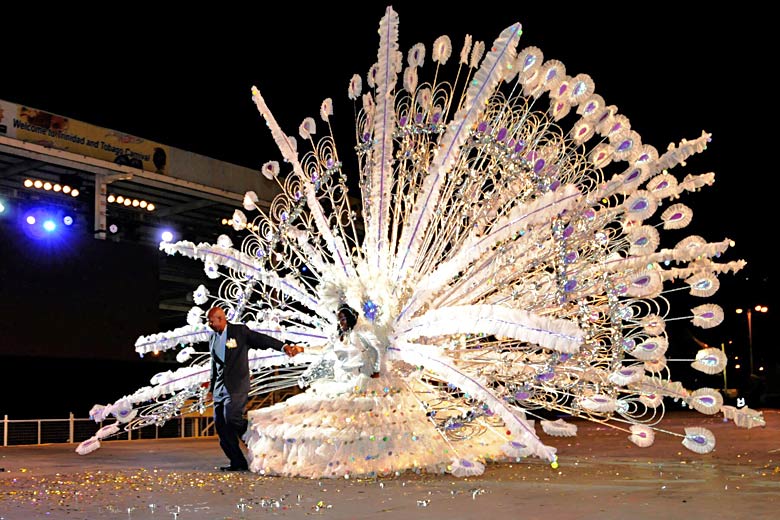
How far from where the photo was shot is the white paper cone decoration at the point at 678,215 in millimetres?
8547

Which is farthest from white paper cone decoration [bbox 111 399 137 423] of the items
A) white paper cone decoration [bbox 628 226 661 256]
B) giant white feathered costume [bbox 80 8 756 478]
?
white paper cone decoration [bbox 628 226 661 256]

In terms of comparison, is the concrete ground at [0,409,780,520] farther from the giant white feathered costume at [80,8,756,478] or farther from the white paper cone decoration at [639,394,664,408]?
the white paper cone decoration at [639,394,664,408]

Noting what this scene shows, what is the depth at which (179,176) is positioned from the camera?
2384cm

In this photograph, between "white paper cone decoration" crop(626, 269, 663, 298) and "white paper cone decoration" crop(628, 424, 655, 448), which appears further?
"white paper cone decoration" crop(626, 269, 663, 298)

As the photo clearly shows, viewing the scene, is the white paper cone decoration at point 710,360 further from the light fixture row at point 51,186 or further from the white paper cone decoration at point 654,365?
the light fixture row at point 51,186

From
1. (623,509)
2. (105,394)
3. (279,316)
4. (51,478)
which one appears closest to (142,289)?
(105,394)

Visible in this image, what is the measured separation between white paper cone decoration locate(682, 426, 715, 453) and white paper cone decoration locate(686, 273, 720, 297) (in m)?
1.58

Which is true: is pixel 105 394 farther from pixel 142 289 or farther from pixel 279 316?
pixel 279 316

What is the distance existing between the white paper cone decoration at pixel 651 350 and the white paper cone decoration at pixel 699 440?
0.82m

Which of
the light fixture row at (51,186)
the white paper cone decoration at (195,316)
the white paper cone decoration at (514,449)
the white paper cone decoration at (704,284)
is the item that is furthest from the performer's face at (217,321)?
the light fixture row at (51,186)

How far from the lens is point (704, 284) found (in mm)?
8602

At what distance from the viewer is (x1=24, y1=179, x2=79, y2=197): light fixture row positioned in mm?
21203

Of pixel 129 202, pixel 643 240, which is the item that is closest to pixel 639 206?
pixel 643 240

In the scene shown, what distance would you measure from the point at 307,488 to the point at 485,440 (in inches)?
104
